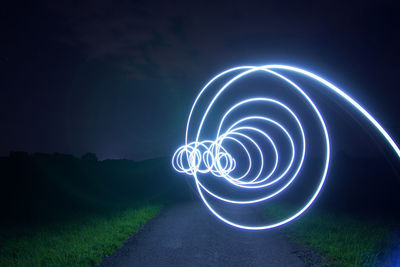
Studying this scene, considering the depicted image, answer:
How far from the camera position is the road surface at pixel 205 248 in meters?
6.35

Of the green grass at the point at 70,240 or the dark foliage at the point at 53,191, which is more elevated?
the dark foliage at the point at 53,191

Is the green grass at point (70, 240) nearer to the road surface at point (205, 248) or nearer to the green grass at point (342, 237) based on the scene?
the road surface at point (205, 248)

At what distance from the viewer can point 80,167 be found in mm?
23156

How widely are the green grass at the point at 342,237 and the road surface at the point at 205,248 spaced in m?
0.40

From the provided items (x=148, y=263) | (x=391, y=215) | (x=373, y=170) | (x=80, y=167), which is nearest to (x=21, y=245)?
(x=148, y=263)

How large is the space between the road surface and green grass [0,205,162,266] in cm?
43

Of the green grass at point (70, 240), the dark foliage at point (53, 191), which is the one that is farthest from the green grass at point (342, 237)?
the dark foliage at point (53, 191)

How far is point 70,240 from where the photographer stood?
8.14m

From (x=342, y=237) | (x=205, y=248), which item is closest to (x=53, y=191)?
(x=205, y=248)

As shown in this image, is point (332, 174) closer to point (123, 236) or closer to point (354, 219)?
point (354, 219)

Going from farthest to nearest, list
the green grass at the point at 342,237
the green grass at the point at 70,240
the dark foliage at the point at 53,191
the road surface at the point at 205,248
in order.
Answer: the dark foliage at the point at 53,191
the green grass at the point at 70,240
the green grass at the point at 342,237
the road surface at the point at 205,248

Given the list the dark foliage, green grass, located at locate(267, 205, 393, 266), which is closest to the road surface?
green grass, located at locate(267, 205, 393, 266)

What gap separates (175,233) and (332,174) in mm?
19664

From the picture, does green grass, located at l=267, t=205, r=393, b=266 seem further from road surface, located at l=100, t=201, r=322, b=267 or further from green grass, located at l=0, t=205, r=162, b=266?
green grass, located at l=0, t=205, r=162, b=266
